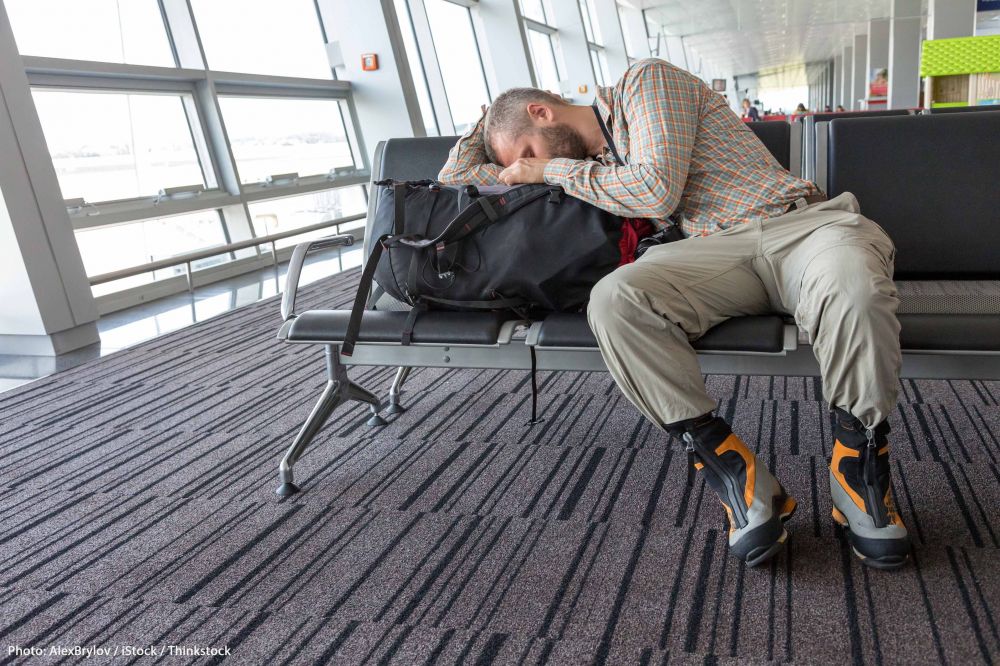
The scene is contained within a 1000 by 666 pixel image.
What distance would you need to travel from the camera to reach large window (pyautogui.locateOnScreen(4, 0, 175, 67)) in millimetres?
4578

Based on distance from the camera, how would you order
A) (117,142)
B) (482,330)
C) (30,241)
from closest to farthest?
(482,330) → (30,241) → (117,142)

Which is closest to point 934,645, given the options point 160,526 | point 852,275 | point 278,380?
point 852,275

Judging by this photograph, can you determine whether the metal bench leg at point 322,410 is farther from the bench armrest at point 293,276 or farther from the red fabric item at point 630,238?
the red fabric item at point 630,238

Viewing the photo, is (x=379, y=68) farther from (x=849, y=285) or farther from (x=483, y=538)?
(x=849, y=285)

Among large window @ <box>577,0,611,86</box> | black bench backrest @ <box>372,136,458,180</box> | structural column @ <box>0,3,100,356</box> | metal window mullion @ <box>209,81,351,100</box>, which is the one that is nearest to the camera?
black bench backrest @ <box>372,136,458,180</box>

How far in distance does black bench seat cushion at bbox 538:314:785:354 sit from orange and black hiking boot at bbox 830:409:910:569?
17 cm

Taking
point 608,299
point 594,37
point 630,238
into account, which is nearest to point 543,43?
point 594,37

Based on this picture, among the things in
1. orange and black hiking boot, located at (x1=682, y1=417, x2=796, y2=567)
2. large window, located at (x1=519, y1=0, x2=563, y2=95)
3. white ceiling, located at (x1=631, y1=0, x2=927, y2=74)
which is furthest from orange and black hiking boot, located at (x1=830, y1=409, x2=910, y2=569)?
white ceiling, located at (x1=631, y1=0, x2=927, y2=74)

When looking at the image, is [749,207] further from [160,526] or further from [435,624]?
[160,526]

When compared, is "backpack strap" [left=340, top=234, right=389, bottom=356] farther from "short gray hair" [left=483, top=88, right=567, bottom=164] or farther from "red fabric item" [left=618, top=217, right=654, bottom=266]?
"red fabric item" [left=618, top=217, right=654, bottom=266]

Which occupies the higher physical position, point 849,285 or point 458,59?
point 458,59

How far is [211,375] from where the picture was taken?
10.1ft

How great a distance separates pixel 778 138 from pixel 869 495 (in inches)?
39.2

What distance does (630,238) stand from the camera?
168 cm
